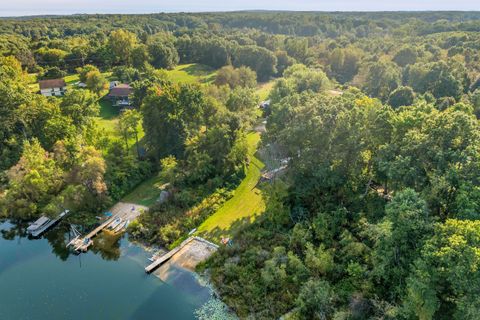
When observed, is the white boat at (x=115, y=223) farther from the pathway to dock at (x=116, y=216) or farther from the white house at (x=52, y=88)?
the white house at (x=52, y=88)

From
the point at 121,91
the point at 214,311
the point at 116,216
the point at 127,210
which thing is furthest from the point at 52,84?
the point at 214,311

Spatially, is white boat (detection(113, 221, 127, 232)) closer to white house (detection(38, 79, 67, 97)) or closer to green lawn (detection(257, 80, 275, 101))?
green lawn (detection(257, 80, 275, 101))

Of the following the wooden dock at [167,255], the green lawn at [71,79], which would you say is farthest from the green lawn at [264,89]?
the wooden dock at [167,255]

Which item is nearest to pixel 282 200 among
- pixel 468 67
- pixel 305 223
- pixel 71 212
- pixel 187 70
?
pixel 305 223

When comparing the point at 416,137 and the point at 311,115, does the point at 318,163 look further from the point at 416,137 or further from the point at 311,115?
the point at 416,137

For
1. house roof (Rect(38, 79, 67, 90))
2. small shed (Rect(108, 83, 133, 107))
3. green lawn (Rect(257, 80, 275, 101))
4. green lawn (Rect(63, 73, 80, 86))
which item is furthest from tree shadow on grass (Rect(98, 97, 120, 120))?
green lawn (Rect(257, 80, 275, 101))

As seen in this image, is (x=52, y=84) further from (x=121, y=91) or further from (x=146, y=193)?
(x=146, y=193)
